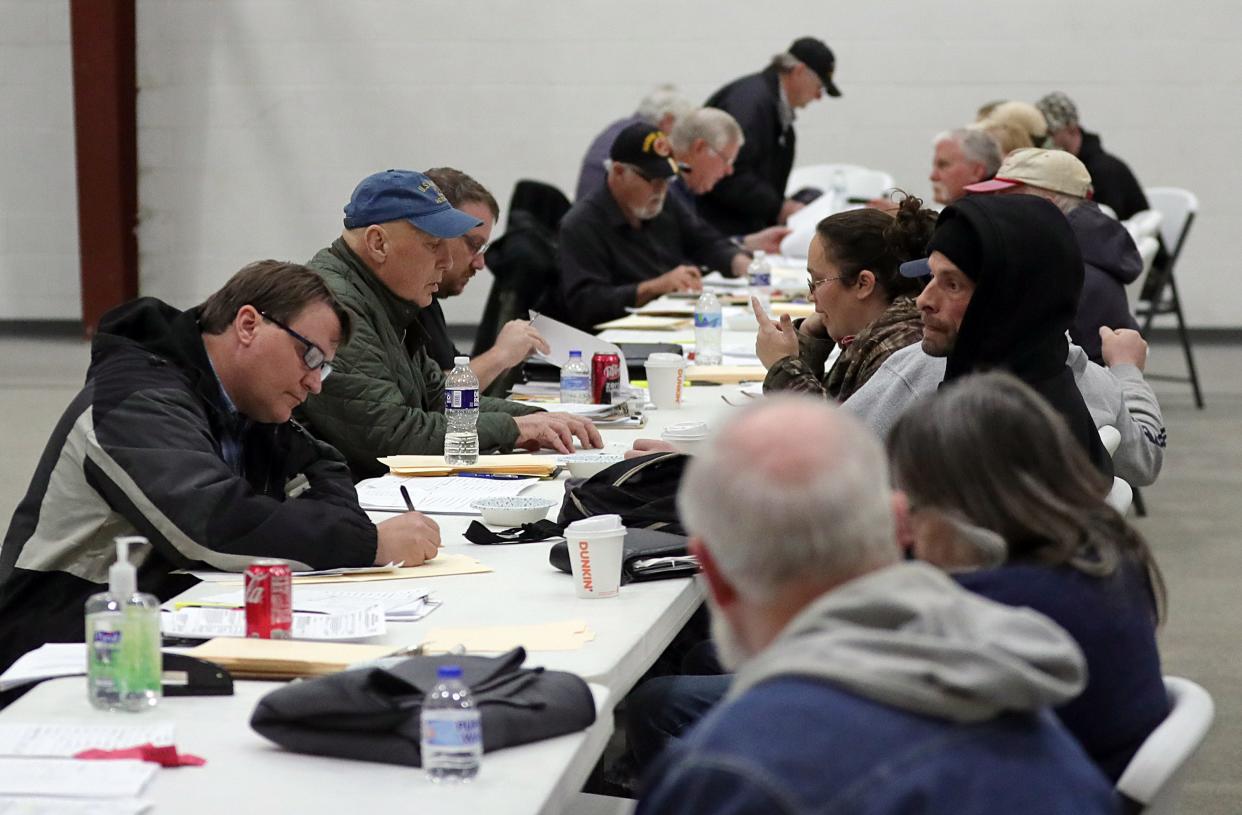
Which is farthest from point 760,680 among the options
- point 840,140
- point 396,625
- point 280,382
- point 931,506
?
point 840,140

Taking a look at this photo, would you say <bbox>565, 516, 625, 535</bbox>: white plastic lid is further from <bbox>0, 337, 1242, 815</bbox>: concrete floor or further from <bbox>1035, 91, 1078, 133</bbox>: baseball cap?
<bbox>1035, 91, 1078, 133</bbox>: baseball cap

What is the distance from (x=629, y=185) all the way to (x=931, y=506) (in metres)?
4.29

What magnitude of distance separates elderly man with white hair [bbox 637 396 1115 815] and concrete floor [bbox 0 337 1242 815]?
237 centimetres

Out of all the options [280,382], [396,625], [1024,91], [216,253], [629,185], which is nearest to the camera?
[396,625]

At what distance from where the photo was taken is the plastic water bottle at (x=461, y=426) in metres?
3.31

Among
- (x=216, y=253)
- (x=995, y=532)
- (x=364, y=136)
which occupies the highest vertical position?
(x=995, y=532)

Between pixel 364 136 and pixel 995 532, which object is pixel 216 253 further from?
pixel 995 532

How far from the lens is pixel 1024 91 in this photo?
30.5ft

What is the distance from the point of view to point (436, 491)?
3047 mm

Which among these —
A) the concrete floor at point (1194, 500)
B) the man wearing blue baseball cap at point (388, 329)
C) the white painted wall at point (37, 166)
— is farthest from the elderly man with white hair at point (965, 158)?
the white painted wall at point (37, 166)

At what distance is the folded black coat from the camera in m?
1.65

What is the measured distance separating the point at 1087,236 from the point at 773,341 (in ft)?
4.21

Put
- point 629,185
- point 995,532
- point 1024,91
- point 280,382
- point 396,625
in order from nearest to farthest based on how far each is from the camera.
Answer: point 995,532, point 396,625, point 280,382, point 629,185, point 1024,91

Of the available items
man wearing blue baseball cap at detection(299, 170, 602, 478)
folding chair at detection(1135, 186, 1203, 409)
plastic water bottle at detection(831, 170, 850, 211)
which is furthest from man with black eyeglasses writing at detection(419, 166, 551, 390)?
folding chair at detection(1135, 186, 1203, 409)
